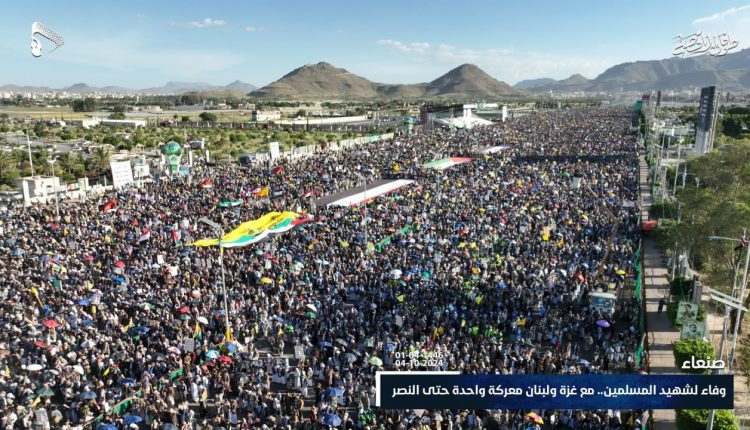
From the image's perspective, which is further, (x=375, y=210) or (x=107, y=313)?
(x=375, y=210)

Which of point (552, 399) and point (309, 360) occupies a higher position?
point (552, 399)

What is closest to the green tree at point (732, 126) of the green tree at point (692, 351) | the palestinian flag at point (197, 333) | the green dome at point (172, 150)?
the green dome at point (172, 150)

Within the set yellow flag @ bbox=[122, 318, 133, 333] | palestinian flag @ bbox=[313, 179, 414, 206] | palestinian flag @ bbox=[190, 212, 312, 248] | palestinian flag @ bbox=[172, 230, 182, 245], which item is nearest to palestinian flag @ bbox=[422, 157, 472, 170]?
palestinian flag @ bbox=[313, 179, 414, 206]

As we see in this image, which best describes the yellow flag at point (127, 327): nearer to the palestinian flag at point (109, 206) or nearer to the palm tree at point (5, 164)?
the palestinian flag at point (109, 206)

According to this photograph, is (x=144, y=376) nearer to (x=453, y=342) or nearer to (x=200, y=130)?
(x=453, y=342)

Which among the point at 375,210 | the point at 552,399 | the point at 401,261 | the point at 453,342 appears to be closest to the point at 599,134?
the point at 375,210

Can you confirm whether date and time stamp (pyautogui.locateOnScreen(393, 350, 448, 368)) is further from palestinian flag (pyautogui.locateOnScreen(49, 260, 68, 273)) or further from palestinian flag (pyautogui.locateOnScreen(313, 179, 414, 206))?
palestinian flag (pyautogui.locateOnScreen(313, 179, 414, 206))
